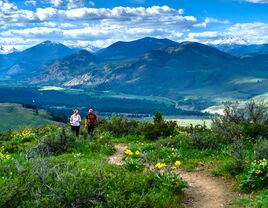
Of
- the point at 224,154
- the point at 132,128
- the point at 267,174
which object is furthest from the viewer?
the point at 132,128

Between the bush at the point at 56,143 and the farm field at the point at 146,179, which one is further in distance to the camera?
the bush at the point at 56,143

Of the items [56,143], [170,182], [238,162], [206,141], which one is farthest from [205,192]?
[56,143]

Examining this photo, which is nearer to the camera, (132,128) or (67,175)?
(67,175)

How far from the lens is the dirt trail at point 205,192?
11250 millimetres

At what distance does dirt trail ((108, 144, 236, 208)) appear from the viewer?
1125cm

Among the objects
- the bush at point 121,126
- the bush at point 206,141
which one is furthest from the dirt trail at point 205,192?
the bush at point 121,126

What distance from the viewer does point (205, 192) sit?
12.6 metres

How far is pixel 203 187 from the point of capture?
→ 13.2m

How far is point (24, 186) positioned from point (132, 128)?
58.0 feet

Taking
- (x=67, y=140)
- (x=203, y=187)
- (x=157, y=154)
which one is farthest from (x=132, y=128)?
(x=203, y=187)

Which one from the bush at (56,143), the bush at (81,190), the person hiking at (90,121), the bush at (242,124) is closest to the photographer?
the bush at (81,190)

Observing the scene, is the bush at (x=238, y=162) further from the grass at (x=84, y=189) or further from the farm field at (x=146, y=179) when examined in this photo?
the grass at (x=84, y=189)

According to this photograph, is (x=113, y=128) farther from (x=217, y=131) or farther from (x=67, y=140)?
(x=217, y=131)

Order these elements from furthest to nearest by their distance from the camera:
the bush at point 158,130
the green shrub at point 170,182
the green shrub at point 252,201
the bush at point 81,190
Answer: the bush at point 158,130
the green shrub at point 170,182
the green shrub at point 252,201
the bush at point 81,190
